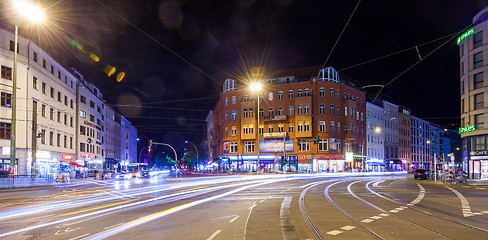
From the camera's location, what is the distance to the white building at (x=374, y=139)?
271ft

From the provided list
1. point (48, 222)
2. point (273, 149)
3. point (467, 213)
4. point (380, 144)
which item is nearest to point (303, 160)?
point (273, 149)

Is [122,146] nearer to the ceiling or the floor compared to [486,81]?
nearer to the floor

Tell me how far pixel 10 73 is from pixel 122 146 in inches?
2791

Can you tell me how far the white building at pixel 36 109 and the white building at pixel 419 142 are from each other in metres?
89.6

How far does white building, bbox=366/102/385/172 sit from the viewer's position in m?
82.7

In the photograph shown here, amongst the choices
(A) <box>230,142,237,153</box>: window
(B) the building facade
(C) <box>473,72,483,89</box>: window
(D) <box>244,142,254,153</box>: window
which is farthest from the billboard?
(C) <box>473,72,483,89</box>: window

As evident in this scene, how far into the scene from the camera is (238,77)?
252 ft

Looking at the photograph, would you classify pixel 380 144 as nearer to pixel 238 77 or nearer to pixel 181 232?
pixel 238 77

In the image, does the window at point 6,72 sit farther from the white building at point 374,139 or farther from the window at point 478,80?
the white building at point 374,139

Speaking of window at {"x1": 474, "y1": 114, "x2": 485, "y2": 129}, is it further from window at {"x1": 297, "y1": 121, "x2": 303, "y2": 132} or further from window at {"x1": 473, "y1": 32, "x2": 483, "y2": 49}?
window at {"x1": 297, "y1": 121, "x2": 303, "y2": 132}

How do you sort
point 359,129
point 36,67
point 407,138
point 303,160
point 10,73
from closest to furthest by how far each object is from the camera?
1. point 10,73
2. point 36,67
3. point 303,160
4. point 359,129
5. point 407,138

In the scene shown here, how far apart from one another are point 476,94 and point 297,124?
29940mm

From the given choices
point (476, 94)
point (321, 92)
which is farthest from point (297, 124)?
point (476, 94)

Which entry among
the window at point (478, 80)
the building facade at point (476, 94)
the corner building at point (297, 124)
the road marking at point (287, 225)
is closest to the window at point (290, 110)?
the corner building at point (297, 124)
